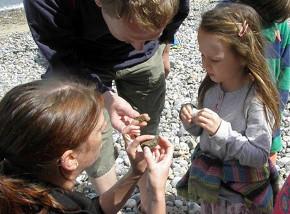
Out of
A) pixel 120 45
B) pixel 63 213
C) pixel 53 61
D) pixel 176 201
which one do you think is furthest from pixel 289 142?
pixel 63 213

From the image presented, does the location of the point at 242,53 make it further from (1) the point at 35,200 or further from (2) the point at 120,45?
(1) the point at 35,200

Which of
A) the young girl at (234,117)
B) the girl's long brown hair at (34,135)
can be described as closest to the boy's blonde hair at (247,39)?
the young girl at (234,117)

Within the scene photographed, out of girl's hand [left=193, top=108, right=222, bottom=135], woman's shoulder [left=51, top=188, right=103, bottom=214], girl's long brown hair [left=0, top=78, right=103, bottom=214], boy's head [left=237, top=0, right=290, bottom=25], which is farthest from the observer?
boy's head [left=237, top=0, right=290, bottom=25]

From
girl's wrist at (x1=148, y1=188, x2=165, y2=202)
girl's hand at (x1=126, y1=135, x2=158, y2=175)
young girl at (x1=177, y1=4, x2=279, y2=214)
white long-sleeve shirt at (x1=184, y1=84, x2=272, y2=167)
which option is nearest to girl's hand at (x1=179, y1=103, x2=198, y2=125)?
young girl at (x1=177, y1=4, x2=279, y2=214)

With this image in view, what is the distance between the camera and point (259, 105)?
8.02 ft

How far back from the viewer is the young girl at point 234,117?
8.04ft

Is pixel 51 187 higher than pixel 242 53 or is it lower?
lower

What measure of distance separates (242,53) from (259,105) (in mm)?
280

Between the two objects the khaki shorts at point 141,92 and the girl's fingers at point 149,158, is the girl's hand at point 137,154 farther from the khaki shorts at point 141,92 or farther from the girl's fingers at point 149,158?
the khaki shorts at point 141,92

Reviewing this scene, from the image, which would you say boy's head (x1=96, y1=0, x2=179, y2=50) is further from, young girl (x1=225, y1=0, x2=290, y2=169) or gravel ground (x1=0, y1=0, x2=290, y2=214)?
Result: gravel ground (x1=0, y1=0, x2=290, y2=214)

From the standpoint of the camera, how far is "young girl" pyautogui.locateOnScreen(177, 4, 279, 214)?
2449mm

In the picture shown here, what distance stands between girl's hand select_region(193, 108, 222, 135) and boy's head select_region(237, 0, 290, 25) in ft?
2.57

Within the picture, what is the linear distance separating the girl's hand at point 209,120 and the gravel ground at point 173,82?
1.20m

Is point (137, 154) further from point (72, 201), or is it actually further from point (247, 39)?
point (247, 39)
